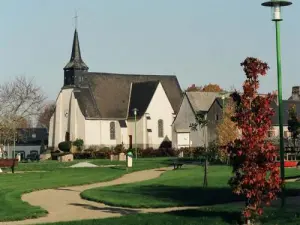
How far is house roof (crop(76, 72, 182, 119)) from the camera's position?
294ft

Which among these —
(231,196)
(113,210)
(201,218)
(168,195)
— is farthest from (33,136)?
(201,218)

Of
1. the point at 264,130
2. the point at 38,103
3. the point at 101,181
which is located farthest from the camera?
the point at 38,103

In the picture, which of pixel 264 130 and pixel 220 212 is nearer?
pixel 264 130

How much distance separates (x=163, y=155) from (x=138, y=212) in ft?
209

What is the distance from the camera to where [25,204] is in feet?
70.4

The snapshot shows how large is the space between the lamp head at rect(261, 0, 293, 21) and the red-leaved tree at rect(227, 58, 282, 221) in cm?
409

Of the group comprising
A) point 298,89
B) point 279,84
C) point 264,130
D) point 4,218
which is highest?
point 298,89

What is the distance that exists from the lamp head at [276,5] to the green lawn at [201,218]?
19.2ft

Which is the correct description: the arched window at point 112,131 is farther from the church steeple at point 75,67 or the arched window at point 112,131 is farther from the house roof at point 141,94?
the church steeple at point 75,67

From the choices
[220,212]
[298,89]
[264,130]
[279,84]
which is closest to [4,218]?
[220,212]

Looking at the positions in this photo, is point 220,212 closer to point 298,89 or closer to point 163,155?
point 163,155

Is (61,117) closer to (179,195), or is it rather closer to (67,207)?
(179,195)

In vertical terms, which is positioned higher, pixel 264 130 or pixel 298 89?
pixel 298 89

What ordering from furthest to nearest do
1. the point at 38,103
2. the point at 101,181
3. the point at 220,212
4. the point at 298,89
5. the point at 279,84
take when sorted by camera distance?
the point at 298,89
the point at 38,103
the point at 101,181
the point at 279,84
the point at 220,212
